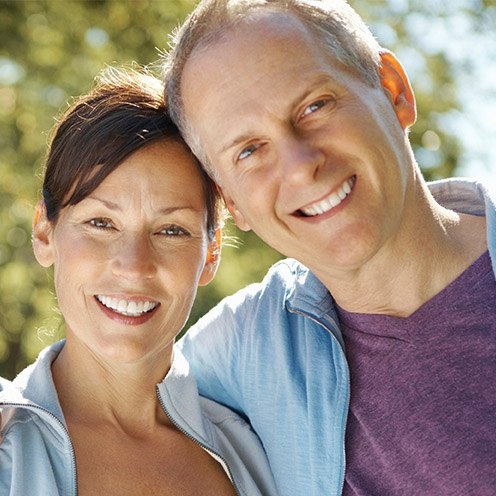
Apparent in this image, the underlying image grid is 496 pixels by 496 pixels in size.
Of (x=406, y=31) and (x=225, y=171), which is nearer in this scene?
(x=225, y=171)

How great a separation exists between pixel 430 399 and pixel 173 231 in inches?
35.1

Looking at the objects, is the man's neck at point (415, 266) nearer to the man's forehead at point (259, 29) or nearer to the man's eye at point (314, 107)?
the man's eye at point (314, 107)

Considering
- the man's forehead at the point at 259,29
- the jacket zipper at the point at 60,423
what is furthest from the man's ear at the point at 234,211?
the jacket zipper at the point at 60,423

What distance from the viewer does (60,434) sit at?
7.75 ft

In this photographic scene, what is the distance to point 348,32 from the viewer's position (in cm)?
259

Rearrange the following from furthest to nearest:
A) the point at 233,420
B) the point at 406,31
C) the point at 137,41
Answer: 1. the point at 406,31
2. the point at 137,41
3. the point at 233,420

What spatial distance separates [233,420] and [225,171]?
0.81m

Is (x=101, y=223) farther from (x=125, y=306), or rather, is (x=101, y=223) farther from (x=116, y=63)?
(x=116, y=63)

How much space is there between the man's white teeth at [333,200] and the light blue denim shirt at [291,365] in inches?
13.2

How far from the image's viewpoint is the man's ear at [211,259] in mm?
2850

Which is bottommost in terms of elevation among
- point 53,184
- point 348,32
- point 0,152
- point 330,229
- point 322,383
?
point 0,152

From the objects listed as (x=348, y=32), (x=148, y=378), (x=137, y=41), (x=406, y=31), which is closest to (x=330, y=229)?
(x=348, y=32)

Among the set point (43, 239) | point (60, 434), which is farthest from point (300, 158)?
point (60, 434)

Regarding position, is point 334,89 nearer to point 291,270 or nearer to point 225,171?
point 225,171
